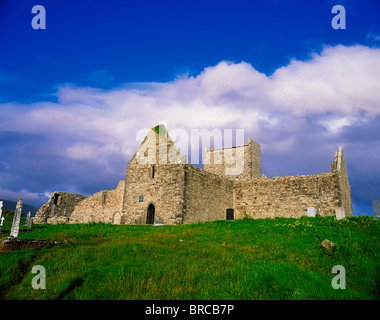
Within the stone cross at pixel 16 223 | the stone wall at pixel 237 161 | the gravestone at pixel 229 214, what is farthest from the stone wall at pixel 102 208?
the stone wall at pixel 237 161

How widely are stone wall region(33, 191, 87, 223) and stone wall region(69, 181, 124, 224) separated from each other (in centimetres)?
393

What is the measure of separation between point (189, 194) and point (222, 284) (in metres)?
12.3

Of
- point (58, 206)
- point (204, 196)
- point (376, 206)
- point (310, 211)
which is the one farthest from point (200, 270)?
→ point (58, 206)

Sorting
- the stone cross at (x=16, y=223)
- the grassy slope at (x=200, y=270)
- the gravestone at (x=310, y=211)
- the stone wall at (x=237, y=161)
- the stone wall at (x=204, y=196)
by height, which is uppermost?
the stone wall at (x=237, y=161)

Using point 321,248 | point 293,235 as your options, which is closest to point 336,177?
point 293,235

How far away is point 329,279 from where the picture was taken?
5.23 meters

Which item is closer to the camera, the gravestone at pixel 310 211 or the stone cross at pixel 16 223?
the stone cross at pixel 16 223

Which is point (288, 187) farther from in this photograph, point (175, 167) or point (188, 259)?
point (188, 259)

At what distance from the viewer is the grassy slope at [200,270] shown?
5227 millimetres

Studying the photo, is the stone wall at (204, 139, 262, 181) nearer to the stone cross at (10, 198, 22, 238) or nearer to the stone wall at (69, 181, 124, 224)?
the stone wall at (69, 181, 124, 224)

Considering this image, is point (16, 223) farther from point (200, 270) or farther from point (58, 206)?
point (58, 206)

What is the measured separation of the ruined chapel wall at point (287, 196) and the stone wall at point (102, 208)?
10.3 m

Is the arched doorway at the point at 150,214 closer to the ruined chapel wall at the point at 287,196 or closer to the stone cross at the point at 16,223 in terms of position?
the ruined chapel wall at the point at 287,196

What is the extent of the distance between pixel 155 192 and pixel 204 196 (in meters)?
3.73
